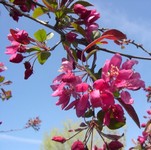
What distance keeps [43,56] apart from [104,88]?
1.66 feet

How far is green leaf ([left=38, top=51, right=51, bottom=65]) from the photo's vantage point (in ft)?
4.67

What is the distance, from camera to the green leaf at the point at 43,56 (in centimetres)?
142

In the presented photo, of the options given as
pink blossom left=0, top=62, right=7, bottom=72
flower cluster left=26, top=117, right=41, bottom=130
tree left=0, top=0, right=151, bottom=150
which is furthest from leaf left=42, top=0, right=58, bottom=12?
flower cluster left=26, top=117, right=41, bottom=130

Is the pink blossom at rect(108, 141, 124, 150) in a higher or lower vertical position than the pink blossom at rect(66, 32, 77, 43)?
lower

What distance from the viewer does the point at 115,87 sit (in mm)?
1046

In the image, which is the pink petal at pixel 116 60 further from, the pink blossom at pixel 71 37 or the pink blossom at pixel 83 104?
the pink blossom at pixel 71 37

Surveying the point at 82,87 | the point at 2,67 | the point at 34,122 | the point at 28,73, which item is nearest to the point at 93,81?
the point at 82,87

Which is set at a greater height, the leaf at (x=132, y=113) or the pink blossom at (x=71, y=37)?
the pink blossom at (x=71, y=37)

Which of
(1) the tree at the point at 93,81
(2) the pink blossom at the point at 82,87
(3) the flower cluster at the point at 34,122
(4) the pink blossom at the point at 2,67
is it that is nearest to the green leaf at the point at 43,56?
(1) the tree at the point at 93,81

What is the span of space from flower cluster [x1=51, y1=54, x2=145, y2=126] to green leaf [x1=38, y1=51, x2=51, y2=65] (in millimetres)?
261

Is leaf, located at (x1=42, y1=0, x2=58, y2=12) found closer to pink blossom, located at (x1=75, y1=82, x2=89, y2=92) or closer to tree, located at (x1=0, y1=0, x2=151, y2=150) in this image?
tree, located at (x1=0, y1=0, x2=151, y2=150)

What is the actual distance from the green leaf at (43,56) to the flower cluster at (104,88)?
10.3 inches

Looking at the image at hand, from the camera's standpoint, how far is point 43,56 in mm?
1443

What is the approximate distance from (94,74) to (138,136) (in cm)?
349
